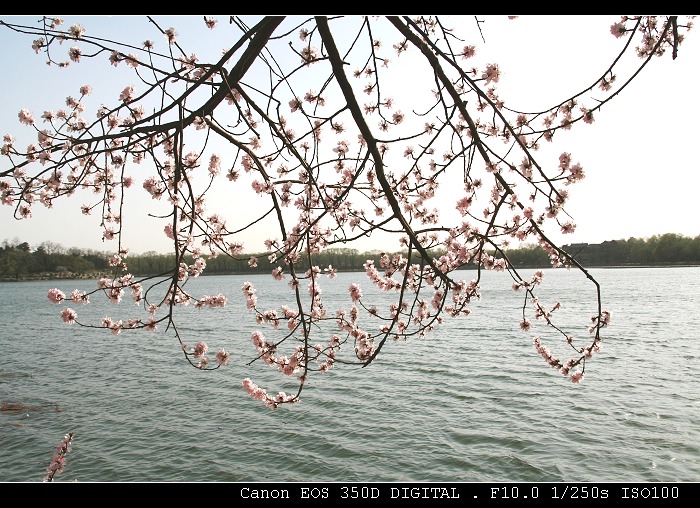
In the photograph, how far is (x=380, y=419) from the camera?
1260cm

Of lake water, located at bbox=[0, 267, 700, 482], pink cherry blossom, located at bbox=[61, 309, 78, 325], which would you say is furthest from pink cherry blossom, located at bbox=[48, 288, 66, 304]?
lake water, located at bbox=[0, 267, 700, 482]

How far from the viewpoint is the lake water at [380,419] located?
32.6 feet

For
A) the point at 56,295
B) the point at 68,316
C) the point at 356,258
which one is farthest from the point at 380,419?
the point at 356,258

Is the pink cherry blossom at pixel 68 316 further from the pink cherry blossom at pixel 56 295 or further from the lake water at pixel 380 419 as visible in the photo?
the lake water at pixel 380 419

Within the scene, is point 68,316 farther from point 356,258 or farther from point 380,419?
point 356,258

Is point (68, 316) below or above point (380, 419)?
above

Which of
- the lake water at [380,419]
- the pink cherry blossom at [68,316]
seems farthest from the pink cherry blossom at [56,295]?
the lake water at [380,419]

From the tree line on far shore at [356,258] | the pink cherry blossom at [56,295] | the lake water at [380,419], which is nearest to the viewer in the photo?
the pink cherry blossom at [56,295]

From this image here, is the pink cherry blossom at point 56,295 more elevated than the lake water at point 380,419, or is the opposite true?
the pink cherry blossom at point 56,295

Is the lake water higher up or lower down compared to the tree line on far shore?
lower down

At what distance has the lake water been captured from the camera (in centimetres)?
992

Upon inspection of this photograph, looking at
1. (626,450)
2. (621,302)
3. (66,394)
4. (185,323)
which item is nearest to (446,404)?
(626,450)

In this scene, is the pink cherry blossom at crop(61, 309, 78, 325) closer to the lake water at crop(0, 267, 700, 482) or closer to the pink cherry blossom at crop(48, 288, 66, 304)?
the pink cherry blossom at crop(48, 288, 66, 304)
